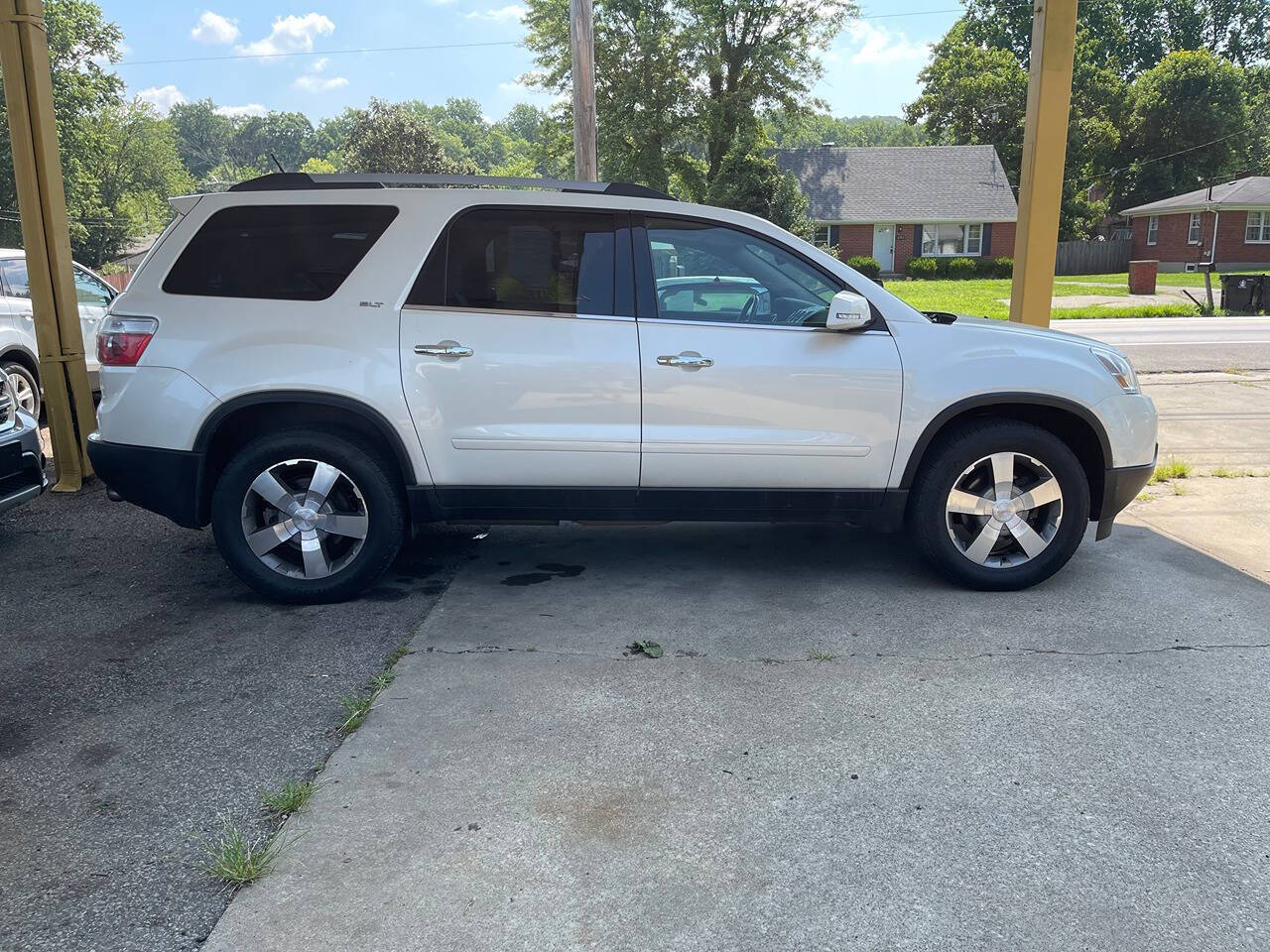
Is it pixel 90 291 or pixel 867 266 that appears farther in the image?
pixel 867 266

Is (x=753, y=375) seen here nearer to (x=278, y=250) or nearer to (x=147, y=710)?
(x=278, y=250)

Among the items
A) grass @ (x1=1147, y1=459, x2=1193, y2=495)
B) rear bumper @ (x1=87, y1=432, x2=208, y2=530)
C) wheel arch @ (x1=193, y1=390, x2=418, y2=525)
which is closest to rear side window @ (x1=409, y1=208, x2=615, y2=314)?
wheel arch @ (x1=193, y1=390, x2=418, y2=525)

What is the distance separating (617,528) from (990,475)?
2.31m

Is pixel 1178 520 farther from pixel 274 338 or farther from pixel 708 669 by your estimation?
pixel 274 338

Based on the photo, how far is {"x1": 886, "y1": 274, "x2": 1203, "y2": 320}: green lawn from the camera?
2469cm

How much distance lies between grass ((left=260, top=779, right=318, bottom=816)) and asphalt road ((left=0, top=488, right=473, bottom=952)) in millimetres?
53

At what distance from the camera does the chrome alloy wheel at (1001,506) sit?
497 centimetres

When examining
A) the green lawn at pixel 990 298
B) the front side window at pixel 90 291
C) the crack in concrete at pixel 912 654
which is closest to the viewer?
the crack in concrete at pixel 912 654

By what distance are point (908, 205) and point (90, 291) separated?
4075 cm

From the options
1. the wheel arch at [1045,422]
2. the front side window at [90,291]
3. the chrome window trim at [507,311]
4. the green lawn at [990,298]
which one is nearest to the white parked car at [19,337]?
the front side window at [90,291]

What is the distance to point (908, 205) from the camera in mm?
45500

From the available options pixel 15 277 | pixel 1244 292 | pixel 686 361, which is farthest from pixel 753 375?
pixel 1244 292

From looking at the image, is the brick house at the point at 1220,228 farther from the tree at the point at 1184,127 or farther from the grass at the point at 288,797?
the grass at the point at 288,797

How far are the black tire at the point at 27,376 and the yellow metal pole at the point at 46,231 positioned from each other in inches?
76.0
